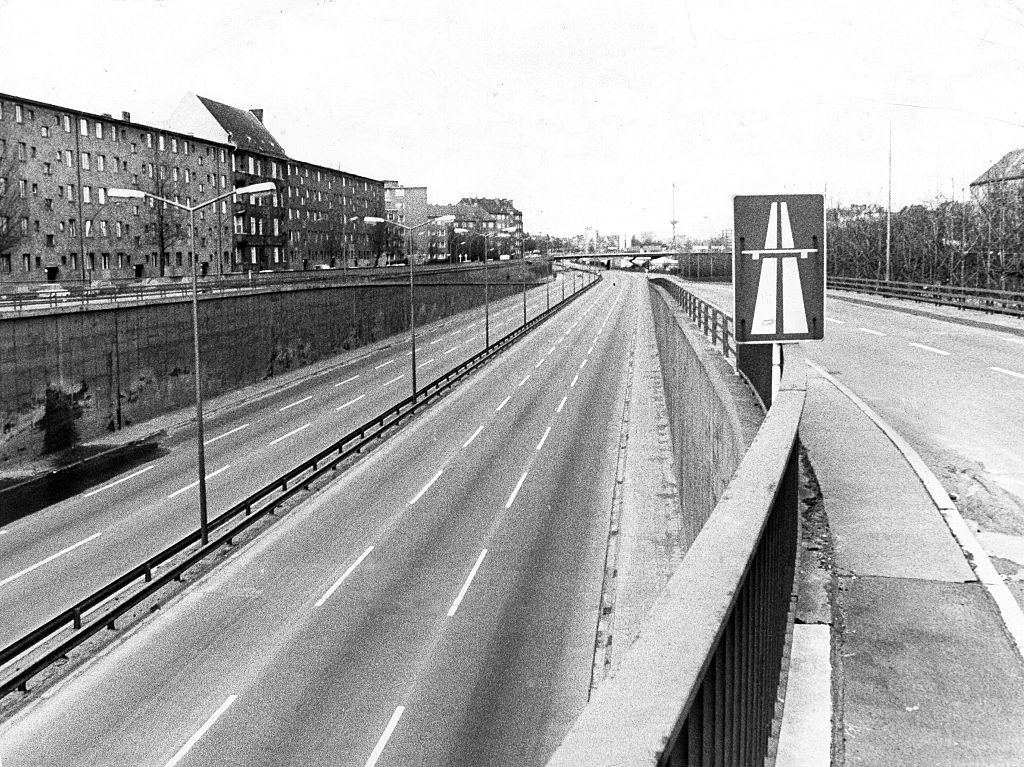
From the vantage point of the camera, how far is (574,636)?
22.2m

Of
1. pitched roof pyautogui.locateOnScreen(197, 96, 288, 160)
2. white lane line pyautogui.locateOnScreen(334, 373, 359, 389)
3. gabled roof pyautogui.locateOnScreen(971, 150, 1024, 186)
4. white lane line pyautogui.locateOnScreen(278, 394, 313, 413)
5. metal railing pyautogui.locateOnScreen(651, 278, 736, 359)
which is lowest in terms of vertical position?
white lane line pyautogui.locateOnScreen(278, 394, 313, 413)

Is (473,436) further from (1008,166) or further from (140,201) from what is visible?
(1008,166)

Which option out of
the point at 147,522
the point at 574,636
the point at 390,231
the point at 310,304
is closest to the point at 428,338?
the point at 310,304

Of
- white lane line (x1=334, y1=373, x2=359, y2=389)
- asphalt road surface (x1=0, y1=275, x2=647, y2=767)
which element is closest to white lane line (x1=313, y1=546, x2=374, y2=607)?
asphalt road surface (x1=0, y1=275, x2=647, y2=767)

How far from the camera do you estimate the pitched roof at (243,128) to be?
101 metres

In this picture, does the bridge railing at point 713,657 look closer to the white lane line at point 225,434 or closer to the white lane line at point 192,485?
the white lane line at point 192,485

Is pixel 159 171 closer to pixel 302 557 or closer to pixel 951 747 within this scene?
pixel 302 557

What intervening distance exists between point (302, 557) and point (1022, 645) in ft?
80.9

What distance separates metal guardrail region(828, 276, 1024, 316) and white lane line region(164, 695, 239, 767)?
26.9m

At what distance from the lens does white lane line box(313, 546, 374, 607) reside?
2416 centimetres

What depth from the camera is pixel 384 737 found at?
17031 mm

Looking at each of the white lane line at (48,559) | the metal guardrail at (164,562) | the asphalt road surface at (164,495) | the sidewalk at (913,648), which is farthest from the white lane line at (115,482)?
the sidewalk at (913,648)

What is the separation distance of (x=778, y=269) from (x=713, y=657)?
20.8 feet

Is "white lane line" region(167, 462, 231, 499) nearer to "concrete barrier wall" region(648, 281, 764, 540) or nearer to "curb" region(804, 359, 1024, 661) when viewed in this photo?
"concrete barrier wall" region(648, 281, 764, 540)
